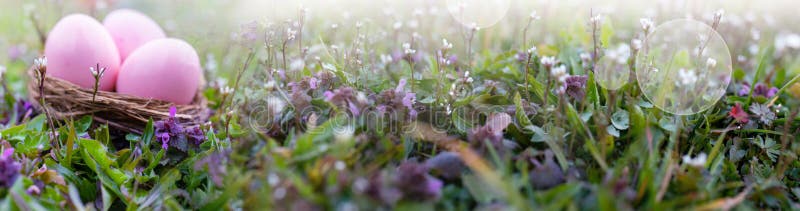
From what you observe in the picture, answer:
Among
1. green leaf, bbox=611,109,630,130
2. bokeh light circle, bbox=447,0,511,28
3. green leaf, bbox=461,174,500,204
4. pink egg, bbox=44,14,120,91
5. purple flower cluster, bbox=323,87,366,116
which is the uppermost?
bokeh light circle, bbox=447,0,511,28

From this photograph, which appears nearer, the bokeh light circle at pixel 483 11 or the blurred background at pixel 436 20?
the blurred background at pixel 436 20

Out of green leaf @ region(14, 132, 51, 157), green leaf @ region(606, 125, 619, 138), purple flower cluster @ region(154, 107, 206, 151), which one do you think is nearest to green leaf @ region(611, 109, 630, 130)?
green leaf @ region(606, 125, 619, 138)

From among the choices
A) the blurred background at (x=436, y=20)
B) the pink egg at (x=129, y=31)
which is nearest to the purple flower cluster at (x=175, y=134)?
the blurred background at (x=436, y=20)

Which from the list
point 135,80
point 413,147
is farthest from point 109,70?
point 413,147

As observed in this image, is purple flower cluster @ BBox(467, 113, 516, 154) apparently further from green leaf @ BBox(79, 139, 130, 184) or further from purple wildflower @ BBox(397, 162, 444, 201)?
green leaf @ BBox(79, 139, 130, 184)

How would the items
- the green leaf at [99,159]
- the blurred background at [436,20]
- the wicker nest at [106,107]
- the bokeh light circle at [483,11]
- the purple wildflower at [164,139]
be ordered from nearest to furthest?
1. the green leaf at [99,159]
2. the purple wildflower at [164,139]
3. the wicker nest at [106,107]
4. the blurred background at [436,20]
5. the bokeh light circle at [483,11]

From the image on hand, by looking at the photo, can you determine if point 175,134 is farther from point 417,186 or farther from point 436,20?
point 436,20

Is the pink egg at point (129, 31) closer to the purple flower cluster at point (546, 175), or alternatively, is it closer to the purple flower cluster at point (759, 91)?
the purple flower cluster at point (546, 175)

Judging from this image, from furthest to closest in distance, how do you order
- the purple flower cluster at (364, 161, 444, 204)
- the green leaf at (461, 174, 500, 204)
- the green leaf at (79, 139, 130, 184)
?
the green leaf at (79, 139, 130, 184), the green leaf at (461, 174, 500, 204), the purple flower cluster at (364, 161, 444, 204)
